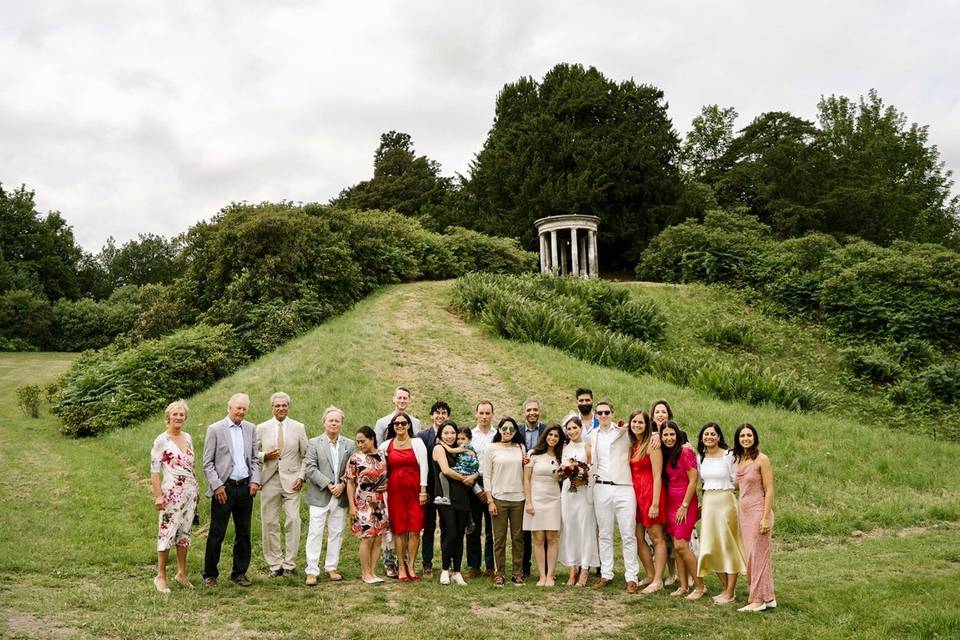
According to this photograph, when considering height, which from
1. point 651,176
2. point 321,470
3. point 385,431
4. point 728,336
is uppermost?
point 651,176

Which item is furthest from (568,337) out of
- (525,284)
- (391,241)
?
(391,241)

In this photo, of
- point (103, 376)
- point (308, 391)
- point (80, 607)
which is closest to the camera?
point (80, 607)

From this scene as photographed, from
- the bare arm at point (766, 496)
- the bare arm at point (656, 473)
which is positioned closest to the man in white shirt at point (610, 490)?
the bare arm at point (656, 473)

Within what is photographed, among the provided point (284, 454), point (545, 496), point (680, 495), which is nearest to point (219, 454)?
point (284, 454)

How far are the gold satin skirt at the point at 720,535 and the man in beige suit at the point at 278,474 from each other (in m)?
4.12

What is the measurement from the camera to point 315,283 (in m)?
20.4

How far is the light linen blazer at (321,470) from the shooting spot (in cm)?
778

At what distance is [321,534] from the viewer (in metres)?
7.69

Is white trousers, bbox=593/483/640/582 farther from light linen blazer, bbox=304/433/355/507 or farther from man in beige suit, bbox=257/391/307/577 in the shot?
man in beige suit, bbox=257/391/307/577

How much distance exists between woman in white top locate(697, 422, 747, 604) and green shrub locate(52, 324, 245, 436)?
477 inches

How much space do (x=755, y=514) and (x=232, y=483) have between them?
16.5 feet

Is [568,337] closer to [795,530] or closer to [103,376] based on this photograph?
[795,530]

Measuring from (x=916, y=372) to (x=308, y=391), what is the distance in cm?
1548

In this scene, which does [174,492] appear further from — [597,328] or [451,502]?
[597,328]
